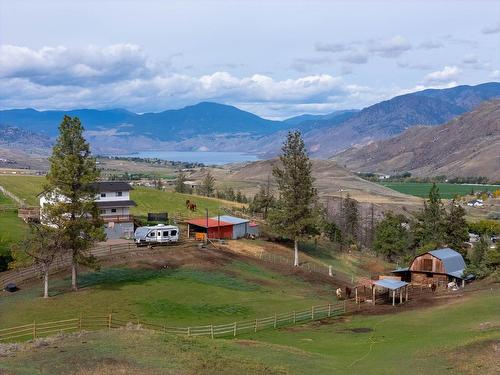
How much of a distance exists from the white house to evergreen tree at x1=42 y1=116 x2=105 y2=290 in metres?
22.9

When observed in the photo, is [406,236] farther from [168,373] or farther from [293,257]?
[168,373]

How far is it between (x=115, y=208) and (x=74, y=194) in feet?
87.4

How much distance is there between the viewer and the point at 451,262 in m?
72.9

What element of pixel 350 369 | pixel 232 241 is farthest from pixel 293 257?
pixel 350 369

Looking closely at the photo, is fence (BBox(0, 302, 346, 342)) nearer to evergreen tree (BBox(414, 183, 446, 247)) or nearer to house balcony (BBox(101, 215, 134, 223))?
house balcony (BBox(101, 215, 134, 223))

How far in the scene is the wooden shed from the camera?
7150 centimetres

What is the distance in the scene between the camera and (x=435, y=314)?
48.0 meters

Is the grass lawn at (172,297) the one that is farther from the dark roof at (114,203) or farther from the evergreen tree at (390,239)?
the evergreen tree at (390,239)

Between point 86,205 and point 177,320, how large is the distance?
15.6 m

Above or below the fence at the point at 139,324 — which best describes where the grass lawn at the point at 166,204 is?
above

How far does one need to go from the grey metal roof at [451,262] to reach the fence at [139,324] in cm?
2888

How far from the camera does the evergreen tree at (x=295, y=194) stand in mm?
78269

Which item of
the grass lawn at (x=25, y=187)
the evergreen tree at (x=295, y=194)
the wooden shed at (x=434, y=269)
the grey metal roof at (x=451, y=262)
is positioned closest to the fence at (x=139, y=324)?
the wooden shed at (x=434, y=269)

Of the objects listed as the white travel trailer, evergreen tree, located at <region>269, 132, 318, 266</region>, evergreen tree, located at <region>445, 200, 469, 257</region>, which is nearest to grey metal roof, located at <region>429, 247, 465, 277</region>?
evergreen tree, located at <region>269, 132, 318, 266</region>
